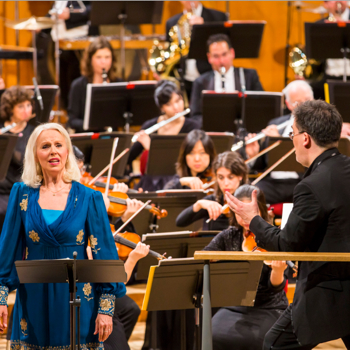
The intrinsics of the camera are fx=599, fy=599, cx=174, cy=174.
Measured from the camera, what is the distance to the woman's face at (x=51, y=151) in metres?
2.18

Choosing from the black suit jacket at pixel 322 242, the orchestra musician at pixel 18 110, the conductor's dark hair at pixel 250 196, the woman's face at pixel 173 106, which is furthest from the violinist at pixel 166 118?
the black suit jacket at pixel 322 242

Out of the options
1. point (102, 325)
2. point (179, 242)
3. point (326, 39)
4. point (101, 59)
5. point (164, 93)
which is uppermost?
point (326, 39)

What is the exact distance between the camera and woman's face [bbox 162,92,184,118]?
4.58 m

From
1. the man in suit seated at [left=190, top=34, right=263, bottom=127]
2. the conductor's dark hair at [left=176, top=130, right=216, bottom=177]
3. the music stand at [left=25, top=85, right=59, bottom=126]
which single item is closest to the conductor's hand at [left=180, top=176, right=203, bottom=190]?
the conductor's dark hair at [left=176, top=130, right=216, bottom=177]

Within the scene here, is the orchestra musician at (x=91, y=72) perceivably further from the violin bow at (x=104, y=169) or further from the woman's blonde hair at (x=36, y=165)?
the woman's blonde hair at (x=36, y=165)

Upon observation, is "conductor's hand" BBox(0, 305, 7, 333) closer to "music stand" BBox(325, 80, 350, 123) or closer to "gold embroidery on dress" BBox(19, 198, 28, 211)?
"gold embroidery on dress" BBox(19, 198, 28, 211)

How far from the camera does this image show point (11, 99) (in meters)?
4.45

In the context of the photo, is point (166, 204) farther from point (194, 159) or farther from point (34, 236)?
point (34, 236)

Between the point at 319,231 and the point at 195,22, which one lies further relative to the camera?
the point at 195,22

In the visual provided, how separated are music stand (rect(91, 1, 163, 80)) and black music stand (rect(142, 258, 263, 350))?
358 cm

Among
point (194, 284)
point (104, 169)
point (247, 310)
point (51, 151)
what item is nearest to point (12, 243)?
point (51, 151)

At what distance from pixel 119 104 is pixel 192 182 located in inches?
48.0

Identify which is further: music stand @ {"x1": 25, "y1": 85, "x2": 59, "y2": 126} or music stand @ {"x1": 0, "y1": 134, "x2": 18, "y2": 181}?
music stand @ {"x1": 25, "y1": 85, "x2": 59, "y2": 126}

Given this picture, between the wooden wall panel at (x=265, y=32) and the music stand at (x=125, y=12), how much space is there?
1.42m
